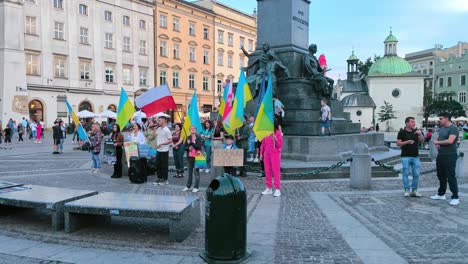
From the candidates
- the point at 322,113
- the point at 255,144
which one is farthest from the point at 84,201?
the point at 322,113

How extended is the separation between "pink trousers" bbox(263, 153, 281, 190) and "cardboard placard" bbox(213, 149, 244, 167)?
774mm

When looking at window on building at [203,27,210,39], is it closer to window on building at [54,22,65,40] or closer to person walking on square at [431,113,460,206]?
window on building at [54,22,65,40]

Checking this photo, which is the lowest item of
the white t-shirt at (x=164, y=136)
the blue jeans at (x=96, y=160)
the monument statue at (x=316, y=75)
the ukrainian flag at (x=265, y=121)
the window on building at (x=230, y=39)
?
the blue jeans at (x=96, y=160)

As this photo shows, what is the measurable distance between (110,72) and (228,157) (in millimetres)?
38481

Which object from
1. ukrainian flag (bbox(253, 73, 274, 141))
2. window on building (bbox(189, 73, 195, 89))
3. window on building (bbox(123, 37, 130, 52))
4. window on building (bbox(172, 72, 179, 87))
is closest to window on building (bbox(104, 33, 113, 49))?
window on building (bbox(123, 37, 130, 52))

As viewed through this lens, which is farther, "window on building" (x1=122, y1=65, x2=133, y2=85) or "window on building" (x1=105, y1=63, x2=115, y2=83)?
"window on building" (x1=122, y1=65, x2=133, y2=85)

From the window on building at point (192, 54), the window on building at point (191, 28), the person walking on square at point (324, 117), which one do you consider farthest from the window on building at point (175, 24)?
the person walking on square at point (324, 117)

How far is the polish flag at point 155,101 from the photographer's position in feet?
36.0

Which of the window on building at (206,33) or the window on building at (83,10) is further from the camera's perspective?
the window on building at (206,33)

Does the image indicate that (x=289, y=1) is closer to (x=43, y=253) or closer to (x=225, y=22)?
(x=43, y=253)

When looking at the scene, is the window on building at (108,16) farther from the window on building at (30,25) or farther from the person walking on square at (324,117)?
the person walking on square at (324,117)

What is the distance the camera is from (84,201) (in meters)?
6.06

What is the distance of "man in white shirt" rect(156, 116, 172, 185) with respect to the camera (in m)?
10.4

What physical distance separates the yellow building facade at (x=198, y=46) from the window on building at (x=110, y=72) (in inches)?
225
